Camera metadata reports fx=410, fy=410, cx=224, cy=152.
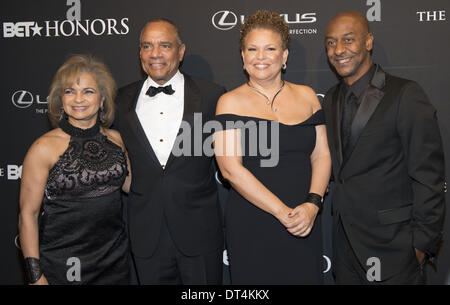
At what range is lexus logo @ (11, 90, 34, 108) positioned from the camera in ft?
11.4

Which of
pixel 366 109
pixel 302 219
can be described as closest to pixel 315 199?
pixel 302 219

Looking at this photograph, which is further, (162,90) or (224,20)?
(224,20)

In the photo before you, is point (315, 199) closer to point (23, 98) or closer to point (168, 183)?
point (168, 183)

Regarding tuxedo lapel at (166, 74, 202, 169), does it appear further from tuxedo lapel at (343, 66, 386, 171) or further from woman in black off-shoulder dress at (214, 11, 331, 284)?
tuxedo lapel at (343, 66, 386, 171)

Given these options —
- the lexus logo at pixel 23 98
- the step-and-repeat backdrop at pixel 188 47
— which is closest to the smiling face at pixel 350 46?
the step-and-repeat backdrop at pixel 188 47

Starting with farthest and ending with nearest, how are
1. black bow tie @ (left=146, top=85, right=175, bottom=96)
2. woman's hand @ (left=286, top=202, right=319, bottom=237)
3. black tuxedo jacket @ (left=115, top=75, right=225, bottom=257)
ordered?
1. black bow tie @ (left=146, top=85, right=175, bottom=96)
2. black tuxedo jacket @ (left=115, top=75, right=225, bottom=257)
3. woman's hand @ (left=286, top=202, right=319, bottom=237)

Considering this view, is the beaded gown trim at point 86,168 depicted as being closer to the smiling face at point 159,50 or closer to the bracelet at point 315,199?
the smiling face at point 159,50

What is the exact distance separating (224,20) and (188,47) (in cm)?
36

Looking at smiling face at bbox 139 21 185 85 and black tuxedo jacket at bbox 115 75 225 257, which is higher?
smiling face at bbox 139 21 185 85

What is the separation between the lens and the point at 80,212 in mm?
2422

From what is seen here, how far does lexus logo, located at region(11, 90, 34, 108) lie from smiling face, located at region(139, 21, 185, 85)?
54.0 inches

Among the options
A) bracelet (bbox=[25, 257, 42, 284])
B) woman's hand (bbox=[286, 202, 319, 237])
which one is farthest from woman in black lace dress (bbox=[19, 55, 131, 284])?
woman's hand (bbox=[286, 202, 319, 237])

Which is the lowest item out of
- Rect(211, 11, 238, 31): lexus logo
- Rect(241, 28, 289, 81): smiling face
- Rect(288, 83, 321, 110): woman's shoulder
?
Rect(288, 83, 321, 110): woman's shoulder
